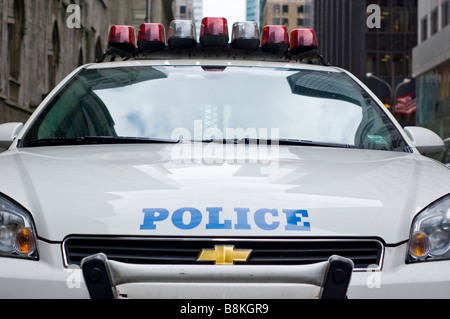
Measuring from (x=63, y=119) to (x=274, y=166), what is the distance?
140 cm

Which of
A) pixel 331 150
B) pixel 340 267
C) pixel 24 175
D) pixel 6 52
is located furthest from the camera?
pixel 6 52

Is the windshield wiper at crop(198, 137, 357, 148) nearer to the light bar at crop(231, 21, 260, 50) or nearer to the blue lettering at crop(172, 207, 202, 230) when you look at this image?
the blue lettering at crop(172, 207, 202, 230)

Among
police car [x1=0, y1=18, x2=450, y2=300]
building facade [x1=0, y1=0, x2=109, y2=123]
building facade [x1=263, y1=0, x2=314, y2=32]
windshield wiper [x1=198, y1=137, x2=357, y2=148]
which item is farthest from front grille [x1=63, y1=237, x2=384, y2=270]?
building facade [x1=263, y1=0, x2=314, y2=32]

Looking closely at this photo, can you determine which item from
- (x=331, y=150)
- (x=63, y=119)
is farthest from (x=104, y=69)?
(x=331, y=150)

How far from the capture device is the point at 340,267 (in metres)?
2.28

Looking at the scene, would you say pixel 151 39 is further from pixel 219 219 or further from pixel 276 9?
pixel 276 9

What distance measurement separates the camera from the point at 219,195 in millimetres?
2445

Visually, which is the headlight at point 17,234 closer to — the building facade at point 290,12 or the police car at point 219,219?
the police car at point 219,219

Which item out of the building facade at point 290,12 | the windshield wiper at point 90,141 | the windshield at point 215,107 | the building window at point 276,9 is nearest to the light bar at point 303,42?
the windshield at point 215,107

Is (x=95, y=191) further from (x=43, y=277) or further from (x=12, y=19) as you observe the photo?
(x=12, y=19)

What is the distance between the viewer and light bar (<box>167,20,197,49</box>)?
504cm

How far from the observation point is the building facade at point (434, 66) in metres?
41.3

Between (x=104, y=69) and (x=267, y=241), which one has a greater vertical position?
(x=104, y=69)

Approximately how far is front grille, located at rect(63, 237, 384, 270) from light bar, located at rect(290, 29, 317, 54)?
107 inches
